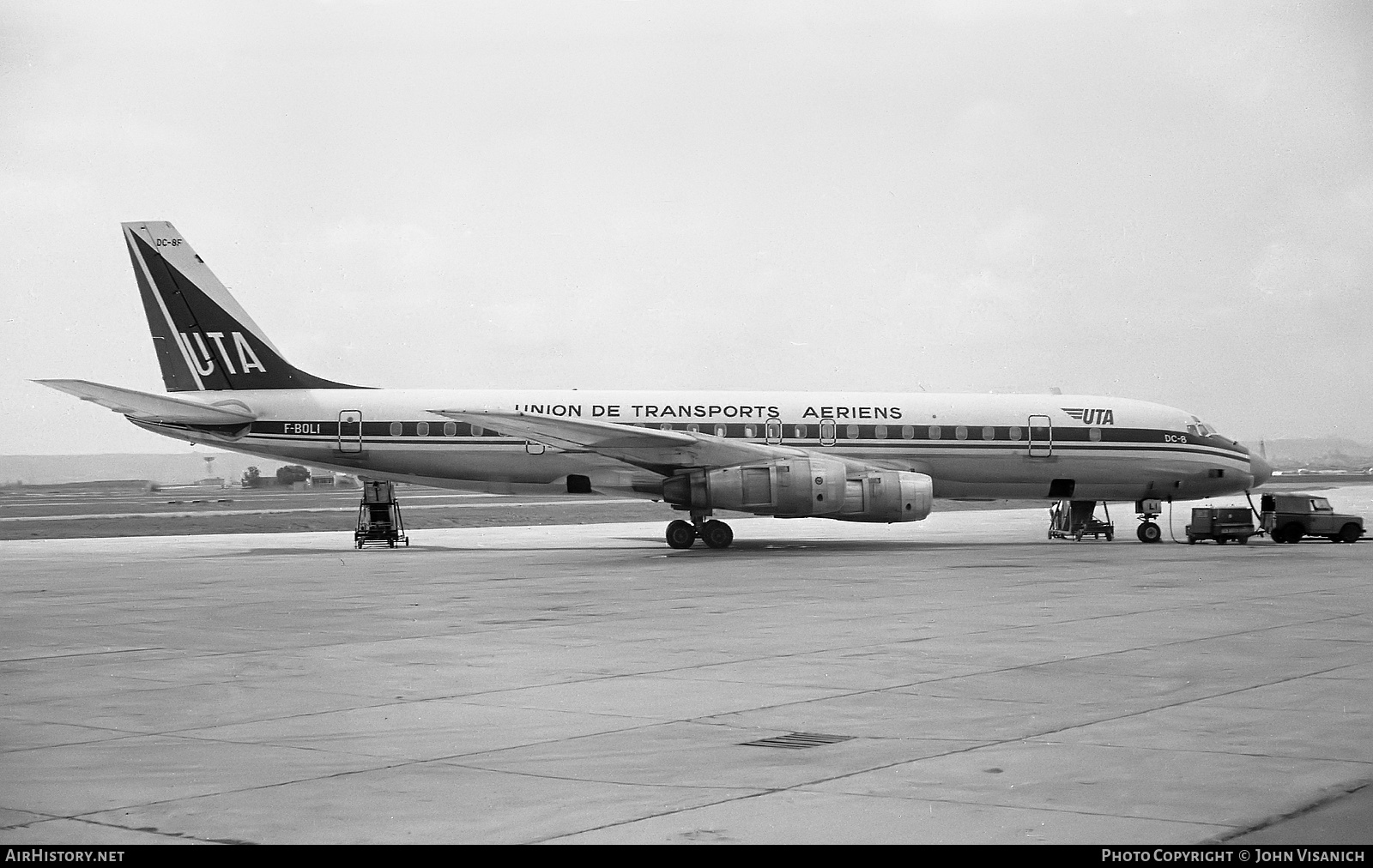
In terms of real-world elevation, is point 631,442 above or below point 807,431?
below

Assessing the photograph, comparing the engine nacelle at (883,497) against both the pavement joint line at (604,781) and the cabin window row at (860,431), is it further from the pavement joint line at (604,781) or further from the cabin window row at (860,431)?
the pavement joint line at (604,781)

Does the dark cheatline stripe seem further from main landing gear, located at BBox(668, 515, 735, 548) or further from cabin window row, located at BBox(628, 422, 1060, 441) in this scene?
main landing gear, located at BBox(668, 515, 735, 548)

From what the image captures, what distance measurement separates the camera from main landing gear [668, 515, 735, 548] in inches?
1100

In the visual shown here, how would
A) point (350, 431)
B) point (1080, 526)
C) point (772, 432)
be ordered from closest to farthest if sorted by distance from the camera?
point (350, 431), point (772, 432), point (1080, 526)

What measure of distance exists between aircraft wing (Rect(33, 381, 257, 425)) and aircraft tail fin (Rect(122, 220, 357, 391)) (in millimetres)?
883

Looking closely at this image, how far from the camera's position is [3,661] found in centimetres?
1144

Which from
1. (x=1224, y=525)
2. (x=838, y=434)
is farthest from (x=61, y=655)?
(x=1224, y=525)

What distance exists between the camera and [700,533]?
28031 mm

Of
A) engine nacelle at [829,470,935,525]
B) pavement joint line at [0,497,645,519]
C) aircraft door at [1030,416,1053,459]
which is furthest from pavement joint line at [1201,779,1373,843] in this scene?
pavement joint line at [0,497,645,519]

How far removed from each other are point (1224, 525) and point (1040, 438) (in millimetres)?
4467

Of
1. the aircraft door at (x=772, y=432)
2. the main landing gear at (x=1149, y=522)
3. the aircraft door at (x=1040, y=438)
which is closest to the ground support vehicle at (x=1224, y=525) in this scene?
the main landing gear at (x=1149, y=522)

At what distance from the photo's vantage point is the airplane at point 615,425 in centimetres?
2870

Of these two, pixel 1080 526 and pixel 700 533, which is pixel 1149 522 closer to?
pixel 1080 526

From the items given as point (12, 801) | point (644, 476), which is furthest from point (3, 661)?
point (644, 476)
